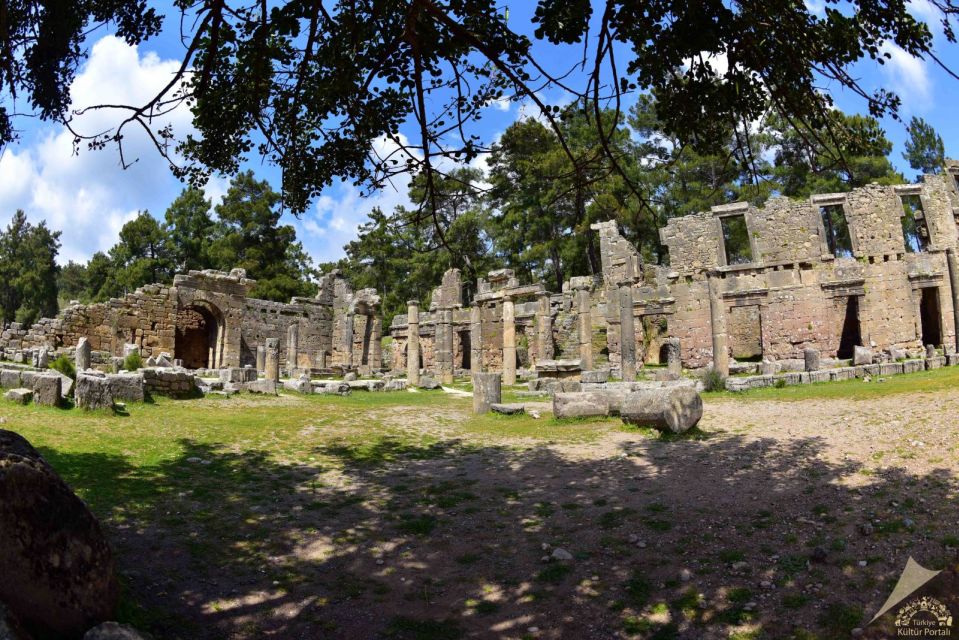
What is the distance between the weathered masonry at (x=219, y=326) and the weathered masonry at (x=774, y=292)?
179 inches

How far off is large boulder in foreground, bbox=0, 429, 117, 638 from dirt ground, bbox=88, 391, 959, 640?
24.2 inches

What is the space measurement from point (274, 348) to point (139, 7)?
632 inches

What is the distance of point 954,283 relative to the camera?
23.8 metres

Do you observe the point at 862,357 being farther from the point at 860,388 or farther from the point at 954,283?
the point at 860,388

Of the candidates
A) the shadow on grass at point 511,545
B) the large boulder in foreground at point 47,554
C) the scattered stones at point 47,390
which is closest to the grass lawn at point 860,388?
the shadow on grass at point 511,545

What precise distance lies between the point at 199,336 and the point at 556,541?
90.0 ft

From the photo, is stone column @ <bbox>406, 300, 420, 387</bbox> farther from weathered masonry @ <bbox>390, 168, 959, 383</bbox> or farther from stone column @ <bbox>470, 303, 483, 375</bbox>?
stone column @ <bbox>470, 303, 483, 375</bbox>

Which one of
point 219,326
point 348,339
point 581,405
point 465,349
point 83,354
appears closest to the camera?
point 581,405

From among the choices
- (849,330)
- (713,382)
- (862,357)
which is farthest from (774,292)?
(713,382)

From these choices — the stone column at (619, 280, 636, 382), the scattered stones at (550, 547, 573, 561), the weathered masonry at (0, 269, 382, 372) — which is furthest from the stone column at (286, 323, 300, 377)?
the scattered stones at (550, 547, 573, 561)

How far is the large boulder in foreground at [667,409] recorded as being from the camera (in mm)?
10727

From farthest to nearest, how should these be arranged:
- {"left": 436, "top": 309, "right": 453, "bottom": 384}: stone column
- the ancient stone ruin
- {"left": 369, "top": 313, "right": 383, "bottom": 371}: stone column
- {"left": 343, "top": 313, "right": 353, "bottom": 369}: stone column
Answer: {"left": 369, "top": 313, "right": 383, "bottom": 371}: stone column, {"left": 343, "top": 313, "right": 353, "bottom": 369}: stone column, {"left": 436, "top": 309, "right": 453, "bottom": 384}: stone column, the ancient stone ruin

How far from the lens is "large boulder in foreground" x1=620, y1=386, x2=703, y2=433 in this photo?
1073 cm

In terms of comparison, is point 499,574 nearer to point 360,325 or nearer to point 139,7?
point 139,7
